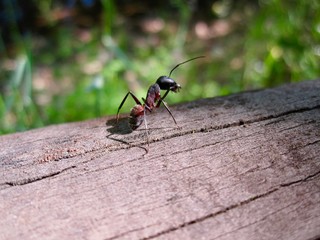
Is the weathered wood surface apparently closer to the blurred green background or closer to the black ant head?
the black ant head

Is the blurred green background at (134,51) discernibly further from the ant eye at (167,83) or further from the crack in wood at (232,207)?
the crack in wood at (232,207)

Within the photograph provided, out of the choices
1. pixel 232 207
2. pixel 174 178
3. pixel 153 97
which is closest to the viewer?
pixel 232 207

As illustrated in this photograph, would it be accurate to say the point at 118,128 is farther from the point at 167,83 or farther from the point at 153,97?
the point at 167,83

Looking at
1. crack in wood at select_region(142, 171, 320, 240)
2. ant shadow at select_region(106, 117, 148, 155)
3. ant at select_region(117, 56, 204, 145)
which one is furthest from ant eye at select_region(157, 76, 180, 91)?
crack in wood at select_region(142, 171, 320, 240)

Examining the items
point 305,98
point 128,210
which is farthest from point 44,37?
point 128,210

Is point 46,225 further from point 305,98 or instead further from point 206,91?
point 206,91

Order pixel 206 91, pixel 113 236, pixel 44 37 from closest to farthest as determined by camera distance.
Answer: pixel 113 236 → pixel 206 91 → pixel 44 37

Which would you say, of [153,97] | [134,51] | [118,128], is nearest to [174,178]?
[118,128]
